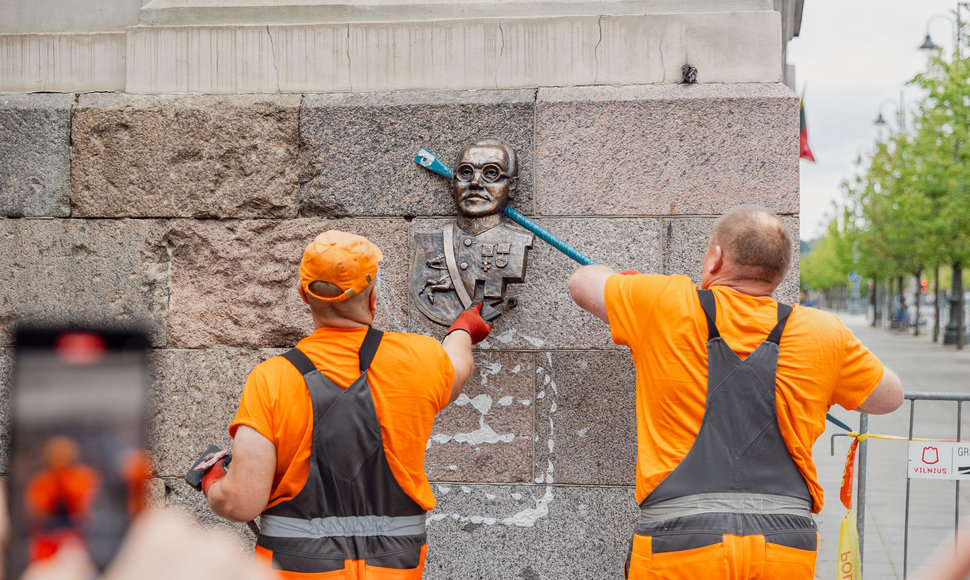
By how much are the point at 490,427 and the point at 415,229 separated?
3.05 feet

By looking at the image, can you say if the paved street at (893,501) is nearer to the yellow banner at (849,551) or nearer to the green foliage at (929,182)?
the yellow banner at (849,551)

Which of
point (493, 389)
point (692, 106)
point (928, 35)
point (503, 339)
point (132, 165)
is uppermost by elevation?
point (928, 35)

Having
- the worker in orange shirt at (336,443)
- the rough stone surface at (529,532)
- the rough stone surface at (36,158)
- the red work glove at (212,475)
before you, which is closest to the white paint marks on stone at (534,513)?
the rough stone surface at (529,532)

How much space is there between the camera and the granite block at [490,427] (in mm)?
3572

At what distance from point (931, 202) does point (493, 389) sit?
63.0 feet

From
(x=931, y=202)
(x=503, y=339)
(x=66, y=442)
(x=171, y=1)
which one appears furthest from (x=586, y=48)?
(x=931, y=202)

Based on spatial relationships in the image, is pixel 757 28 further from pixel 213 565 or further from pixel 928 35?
pixel 928 35

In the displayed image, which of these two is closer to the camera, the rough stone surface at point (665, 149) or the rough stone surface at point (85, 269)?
the rough stone surface at point (665, 149)

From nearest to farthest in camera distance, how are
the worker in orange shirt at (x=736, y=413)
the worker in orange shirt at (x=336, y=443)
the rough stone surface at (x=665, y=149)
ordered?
1. the worker in orange shirt at (x=336, y=443)
2. the worker in orange shirt at (x=736, y=413)
3. the rough stone surface at (x=665, y=149)

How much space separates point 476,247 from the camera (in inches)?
138

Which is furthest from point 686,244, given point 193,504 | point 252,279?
point 193,504

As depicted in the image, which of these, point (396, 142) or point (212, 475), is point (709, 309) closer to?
point (212, 475)

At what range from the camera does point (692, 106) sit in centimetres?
351

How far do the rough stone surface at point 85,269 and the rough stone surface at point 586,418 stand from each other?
1.78 meters
